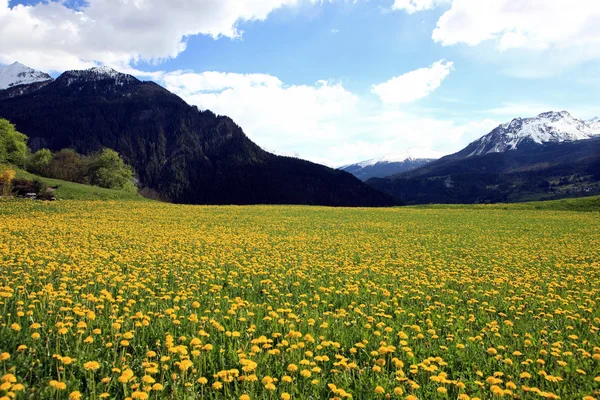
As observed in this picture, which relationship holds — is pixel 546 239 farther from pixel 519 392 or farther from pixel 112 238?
pixel 112 238

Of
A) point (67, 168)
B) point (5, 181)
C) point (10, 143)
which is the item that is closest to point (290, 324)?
point (5, 181)

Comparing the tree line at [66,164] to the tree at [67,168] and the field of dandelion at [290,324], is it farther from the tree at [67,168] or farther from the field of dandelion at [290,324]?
the field of dandelion at [290,324]

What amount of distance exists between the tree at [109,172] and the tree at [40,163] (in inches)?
552

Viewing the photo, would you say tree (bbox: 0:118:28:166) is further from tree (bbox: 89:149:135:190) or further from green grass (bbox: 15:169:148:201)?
green grass (bbox: 15:169:148:201)

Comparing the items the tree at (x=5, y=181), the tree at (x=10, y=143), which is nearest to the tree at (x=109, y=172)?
the tree at (x=10, y=143)

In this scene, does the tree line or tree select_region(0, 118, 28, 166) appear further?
the tree line

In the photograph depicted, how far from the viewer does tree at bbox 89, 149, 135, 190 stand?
77938 mm

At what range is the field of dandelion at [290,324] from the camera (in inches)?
190

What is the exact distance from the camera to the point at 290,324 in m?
6.80

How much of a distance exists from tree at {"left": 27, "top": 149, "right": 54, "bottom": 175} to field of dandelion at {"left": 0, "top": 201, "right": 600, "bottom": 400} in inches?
3379

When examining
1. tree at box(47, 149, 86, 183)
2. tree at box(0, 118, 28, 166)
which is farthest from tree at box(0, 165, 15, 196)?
tree at box(47, 149, 86, 183)

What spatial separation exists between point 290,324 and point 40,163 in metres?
102

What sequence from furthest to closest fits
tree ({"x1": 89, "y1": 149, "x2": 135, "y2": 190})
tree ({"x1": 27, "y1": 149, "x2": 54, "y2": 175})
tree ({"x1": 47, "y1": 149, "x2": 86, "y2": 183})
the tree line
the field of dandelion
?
1. tree ({"x1": 47, "y1": 149, "x2": 86, "y2": 183})
2. tree ({"x1": 27, "y1": 149, "x2": 54, "y2": 175})
3. tree ({"x1": 89, "y1": 149, "x2": 135, "y2": 190})
4. the tree line
5. the field of dandelion

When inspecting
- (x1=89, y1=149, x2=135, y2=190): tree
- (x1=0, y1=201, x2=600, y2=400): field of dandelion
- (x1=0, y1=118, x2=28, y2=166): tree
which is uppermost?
(x1=0, y1=118, x2=28, y2=166): tree
